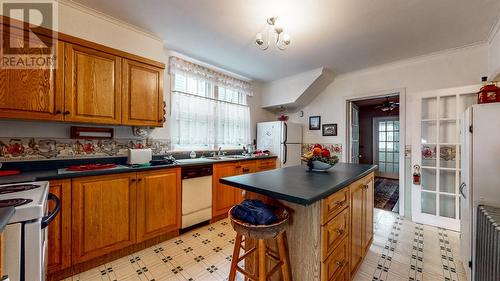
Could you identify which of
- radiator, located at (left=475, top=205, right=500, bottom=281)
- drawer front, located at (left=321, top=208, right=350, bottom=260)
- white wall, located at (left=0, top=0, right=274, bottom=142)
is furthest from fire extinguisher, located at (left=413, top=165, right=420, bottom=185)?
white wall, located at (left=0, top=0, right=274, bottom=142)

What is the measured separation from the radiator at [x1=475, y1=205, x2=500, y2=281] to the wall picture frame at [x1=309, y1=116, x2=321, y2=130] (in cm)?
267

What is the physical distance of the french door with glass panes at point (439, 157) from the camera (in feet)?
8.39

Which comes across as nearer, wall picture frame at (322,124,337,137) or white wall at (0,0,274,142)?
white wall at (0,0,274,142)

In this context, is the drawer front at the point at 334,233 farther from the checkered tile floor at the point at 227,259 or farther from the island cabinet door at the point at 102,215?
the island cabinet door at the point at 102,215

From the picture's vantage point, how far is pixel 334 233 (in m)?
1.25

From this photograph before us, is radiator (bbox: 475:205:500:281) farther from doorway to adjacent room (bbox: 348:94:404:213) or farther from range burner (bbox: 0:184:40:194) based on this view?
doorway to adjacent room (bbox: 348:94:404:213)

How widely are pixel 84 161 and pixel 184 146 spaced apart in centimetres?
126

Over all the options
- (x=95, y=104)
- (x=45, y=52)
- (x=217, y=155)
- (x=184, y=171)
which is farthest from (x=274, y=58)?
(x=45, y=52)

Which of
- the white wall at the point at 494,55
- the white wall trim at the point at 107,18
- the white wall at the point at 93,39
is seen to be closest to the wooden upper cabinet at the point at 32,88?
the white wall at the point at 93,39

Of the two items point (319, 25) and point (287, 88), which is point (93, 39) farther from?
point (287, 88)

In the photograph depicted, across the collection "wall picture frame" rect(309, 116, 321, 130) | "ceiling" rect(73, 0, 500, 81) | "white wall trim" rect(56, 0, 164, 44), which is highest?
"white wall trim" rect(56, 0, 164, 44)

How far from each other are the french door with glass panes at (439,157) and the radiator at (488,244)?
4.87 feet

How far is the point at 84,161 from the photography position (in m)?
2.08

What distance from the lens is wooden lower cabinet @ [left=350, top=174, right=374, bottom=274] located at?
1.56m
